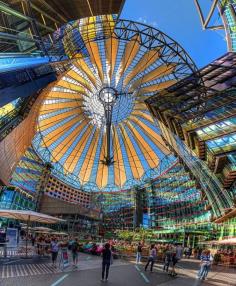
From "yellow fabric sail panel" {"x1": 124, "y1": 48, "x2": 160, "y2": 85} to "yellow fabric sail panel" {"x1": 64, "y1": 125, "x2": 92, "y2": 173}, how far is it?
22.5 metres

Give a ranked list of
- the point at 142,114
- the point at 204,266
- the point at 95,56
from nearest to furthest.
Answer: the point at 204,266 → the point at 95,56 → the point at 142,114

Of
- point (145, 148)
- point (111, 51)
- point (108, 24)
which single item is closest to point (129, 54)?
point (111, 51)

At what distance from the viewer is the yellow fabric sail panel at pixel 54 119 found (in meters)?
70.9

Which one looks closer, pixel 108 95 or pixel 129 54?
pixel 129 54

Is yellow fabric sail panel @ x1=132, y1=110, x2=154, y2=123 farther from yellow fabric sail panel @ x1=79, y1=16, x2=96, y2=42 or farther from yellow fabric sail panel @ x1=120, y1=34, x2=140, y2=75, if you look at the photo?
yellow fabric sail panel @ x1=79, y1=16, x2=96, y2=42

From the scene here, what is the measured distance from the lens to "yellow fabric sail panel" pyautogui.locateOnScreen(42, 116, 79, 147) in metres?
74.0

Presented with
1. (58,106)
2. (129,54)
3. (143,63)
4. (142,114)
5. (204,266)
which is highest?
(129,54)

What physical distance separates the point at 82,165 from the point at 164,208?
28.5 metres

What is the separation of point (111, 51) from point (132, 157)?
35.6 m

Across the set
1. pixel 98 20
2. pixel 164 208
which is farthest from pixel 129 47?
pixel 164 208

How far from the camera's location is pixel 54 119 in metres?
71.4

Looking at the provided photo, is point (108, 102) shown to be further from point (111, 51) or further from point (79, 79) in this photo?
point (111, 51)

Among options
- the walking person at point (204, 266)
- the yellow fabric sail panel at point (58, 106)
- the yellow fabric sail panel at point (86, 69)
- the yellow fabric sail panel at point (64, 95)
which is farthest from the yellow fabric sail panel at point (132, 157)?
the walking person at point (204, 266)

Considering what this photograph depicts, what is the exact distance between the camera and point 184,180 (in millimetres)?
79375
